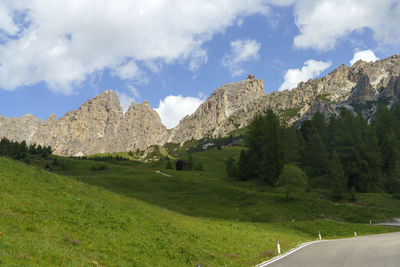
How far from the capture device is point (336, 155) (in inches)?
2589

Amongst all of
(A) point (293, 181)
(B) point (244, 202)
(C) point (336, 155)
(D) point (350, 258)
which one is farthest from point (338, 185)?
(D) point (350, 258)

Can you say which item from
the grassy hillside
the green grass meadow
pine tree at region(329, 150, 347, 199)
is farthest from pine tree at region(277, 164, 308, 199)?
the green grass meadow

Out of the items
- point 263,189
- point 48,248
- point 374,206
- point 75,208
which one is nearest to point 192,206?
point 263,189

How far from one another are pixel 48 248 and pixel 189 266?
703 centimetres

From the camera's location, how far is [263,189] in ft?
232

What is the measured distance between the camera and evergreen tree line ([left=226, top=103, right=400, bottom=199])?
222 ft

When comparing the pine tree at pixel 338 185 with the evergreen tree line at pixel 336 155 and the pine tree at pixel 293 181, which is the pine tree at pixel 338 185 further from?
the pine tree at pixel 293 181

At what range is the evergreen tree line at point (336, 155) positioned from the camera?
222ft

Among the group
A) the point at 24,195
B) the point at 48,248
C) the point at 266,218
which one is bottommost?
the point at 266,218

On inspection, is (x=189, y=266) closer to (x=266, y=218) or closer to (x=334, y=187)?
(x=266, y=218)

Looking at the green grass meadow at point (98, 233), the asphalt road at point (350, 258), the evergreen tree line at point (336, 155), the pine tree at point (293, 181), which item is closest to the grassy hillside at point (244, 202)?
the pine tree at point (293, 181)

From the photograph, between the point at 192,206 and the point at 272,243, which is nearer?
the point at 272,243

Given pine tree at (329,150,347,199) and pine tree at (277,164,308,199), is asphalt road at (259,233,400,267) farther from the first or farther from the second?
pine tree at (329,150,347,199)

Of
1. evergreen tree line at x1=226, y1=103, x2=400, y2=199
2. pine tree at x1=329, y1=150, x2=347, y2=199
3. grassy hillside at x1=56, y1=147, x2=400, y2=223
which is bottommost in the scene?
grassy hillside at x1=56, y1=147, x2=400, y2=223
